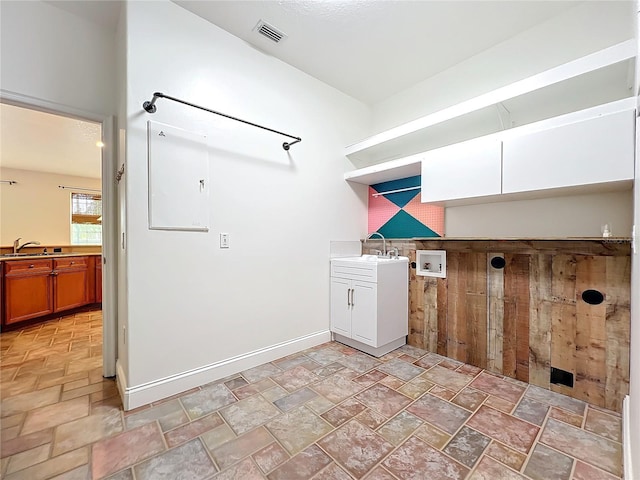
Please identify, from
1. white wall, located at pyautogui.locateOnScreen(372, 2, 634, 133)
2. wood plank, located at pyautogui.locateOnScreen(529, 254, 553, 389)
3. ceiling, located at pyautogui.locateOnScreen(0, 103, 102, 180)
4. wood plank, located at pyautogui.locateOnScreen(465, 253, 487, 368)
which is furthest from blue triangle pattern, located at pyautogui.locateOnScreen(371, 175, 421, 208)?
ceiling, located at pyautogui.locateOnScreen(0, 103, 102, 180)

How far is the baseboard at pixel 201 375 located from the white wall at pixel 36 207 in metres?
4.78

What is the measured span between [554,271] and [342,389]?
Answer: 5.71ft

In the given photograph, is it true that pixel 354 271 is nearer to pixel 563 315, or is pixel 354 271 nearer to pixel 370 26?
pixel 563 315

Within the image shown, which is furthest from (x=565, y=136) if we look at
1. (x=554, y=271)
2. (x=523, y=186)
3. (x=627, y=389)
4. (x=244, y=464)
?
(x=244, y=464)

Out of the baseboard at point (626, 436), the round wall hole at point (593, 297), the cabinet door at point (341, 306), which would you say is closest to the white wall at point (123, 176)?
the cabinet door at point (341, 306)

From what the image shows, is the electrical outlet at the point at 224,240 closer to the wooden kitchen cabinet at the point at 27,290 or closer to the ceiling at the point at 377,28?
the ceiling at the point at 377,28

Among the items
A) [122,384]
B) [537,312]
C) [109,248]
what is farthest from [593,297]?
[109,248]

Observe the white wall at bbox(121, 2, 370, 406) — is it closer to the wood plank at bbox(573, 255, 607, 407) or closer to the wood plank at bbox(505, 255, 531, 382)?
the wood plank at bbox(505, 255, 531, 382)

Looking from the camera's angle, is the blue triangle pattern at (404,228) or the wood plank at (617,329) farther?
the blue triangle pattern at (404,228)

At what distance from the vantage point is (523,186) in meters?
1.84

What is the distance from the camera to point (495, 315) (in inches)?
88.3

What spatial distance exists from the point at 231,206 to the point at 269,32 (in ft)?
4.74

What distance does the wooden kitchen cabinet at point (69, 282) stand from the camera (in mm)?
4023

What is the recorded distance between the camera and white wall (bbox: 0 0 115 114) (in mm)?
1818
